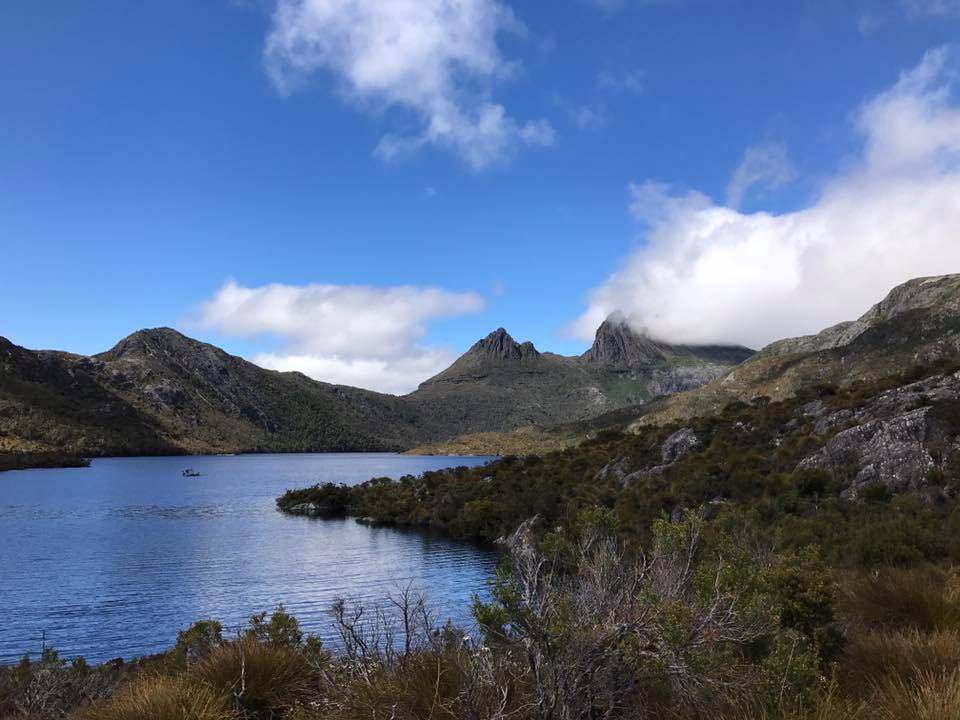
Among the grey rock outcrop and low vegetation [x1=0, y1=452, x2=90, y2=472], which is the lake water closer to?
the grey rock outcrop

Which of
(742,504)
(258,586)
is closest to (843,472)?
(742,504)

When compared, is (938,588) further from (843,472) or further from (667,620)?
(843,472)

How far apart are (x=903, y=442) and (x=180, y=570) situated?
52.9 metres

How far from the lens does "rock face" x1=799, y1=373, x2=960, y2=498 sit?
1244 inches

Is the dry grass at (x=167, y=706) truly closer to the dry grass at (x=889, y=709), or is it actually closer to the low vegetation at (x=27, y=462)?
the dry grass at (x=889, y=709)

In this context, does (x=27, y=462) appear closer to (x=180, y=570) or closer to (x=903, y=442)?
(x=180, y=570)

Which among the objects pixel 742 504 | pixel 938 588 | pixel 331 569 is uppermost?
pixel 938 588

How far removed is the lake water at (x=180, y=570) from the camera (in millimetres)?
34281

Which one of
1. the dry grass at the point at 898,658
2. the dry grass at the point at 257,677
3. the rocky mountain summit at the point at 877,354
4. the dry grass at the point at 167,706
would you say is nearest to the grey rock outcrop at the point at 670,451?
the rocky mountain summit at the point at 877,354

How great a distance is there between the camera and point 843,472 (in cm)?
3591

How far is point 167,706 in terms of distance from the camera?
20.6 ft

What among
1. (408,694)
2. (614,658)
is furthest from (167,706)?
(614,658)

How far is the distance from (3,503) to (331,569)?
79070 millimetres

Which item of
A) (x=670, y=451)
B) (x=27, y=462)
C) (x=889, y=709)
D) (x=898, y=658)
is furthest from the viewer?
(x=27, y=462)
